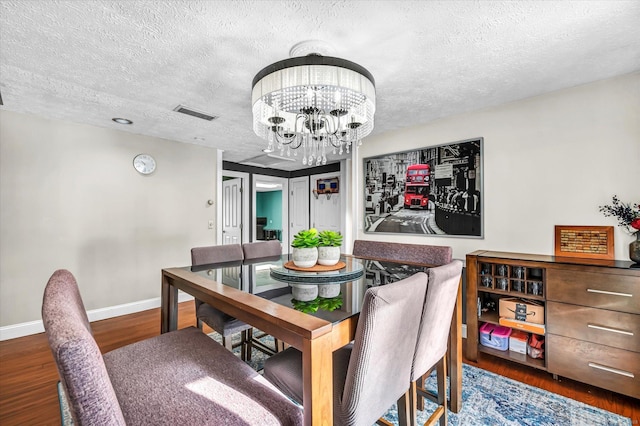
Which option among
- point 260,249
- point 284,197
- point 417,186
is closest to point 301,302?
point 260,249

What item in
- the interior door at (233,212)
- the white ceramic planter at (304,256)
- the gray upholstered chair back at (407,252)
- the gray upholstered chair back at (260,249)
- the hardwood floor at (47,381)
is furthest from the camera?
the interior door at (233,212)

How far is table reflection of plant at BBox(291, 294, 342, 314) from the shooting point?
1.17 metres

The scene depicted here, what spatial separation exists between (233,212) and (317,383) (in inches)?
190

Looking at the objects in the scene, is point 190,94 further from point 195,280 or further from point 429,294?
point 429,294

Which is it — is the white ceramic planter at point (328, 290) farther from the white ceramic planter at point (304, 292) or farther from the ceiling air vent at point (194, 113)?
the ceiling air vent at point (194, 113)

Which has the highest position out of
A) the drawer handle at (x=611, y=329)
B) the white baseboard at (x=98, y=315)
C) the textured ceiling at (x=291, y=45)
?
the textured ceiling at (x=291, y=45)

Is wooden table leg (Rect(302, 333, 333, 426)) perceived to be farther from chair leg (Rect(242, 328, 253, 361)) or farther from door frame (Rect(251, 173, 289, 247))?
door frame (Rect(251, 173, 289, 247))

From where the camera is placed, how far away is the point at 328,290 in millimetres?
1459

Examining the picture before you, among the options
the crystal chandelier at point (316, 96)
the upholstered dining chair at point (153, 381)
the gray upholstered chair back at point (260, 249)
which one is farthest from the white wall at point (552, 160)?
the upholstered dining chair at point (153, 381)

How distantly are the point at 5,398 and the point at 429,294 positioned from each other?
9.02ft

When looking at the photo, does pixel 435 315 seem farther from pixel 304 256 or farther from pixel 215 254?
pixel 215 254

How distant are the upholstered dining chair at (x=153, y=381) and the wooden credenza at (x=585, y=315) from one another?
2007 millimetres

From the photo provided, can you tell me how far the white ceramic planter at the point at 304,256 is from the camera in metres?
1.85

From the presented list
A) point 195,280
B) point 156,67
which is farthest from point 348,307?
point 156,67
